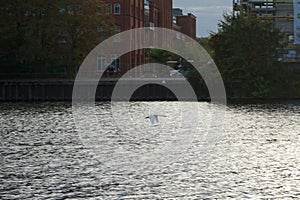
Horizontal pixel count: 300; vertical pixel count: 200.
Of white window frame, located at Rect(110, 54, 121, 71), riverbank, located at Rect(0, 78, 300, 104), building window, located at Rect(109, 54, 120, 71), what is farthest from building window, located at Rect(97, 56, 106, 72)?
riverbank, located at Rect(0, 78, 300, 104)

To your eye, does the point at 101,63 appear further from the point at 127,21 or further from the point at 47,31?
the point at 47,31

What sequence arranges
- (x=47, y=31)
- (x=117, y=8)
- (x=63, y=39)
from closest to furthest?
(x=47, y=31), (x=63, y=39), (x=117, y=8)

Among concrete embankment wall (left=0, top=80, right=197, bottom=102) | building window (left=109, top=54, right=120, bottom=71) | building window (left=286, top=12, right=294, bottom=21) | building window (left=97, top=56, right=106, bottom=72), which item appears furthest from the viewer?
building window (left=109, top=54, right=120, bottom=71)

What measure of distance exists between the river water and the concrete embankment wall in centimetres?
3171

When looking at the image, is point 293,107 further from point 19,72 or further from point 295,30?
point 19,72

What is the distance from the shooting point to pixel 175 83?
104 metres

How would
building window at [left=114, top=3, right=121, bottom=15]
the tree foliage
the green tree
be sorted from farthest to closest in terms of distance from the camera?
building window at [left=114, top=3, right=121, bottom=15] → the tree foliage → the green tree

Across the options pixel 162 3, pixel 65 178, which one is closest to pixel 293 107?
pixel 65 178

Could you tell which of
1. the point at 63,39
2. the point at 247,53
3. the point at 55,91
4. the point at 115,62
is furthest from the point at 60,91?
the point at 115,62

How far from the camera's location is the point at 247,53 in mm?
103688

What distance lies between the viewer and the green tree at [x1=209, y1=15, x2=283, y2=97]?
10200cm

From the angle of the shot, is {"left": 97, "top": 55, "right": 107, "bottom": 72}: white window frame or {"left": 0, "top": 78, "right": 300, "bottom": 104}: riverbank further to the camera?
{"left": 97, "top": 55, "right": 107, "bottom": 72}: white window frame

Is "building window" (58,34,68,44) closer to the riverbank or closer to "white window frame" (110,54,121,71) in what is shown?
the riverbank

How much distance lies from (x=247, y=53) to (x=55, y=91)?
26083mm
